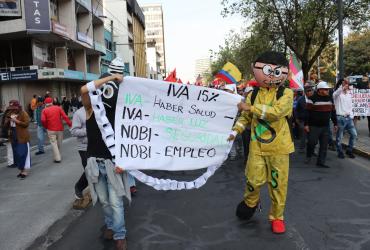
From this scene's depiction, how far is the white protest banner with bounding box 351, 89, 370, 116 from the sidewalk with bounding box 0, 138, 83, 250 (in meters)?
7.72

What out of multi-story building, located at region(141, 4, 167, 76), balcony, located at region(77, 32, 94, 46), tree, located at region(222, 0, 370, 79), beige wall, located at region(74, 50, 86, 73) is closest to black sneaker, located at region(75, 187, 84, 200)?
tree, located at region(222, 0, 370, 79)

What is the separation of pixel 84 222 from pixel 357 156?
22.4ft

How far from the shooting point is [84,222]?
5418mm

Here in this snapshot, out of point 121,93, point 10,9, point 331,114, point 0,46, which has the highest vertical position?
point 10,9

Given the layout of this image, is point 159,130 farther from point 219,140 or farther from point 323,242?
point 323,242

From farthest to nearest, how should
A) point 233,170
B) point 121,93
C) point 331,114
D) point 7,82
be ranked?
1. point 7,82
2. point 331,114
3. point 233,170
4. point 121,93

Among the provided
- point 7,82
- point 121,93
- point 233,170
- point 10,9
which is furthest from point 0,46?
point 121,93

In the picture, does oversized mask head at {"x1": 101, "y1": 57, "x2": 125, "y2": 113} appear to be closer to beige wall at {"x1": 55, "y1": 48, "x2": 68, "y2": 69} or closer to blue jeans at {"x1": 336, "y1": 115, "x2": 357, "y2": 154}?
blue jeans at {"x1": 336, "y1": 115, "x2": 357, "y2": 154}

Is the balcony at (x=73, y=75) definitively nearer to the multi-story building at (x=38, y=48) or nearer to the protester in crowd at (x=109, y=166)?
the multi-story building at (x=38, y=48)

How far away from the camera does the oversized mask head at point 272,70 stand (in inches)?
187

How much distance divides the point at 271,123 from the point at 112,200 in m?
1.92

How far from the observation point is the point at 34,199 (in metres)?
6.86

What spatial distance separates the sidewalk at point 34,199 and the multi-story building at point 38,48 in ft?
67.8

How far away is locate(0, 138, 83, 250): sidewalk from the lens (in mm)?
5133
